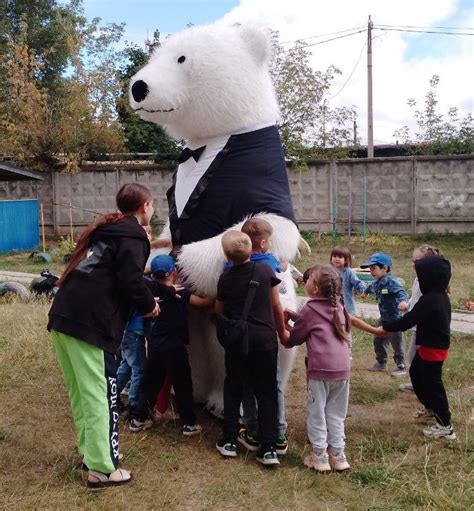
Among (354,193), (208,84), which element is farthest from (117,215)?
(354,193)

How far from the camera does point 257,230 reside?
3445mm

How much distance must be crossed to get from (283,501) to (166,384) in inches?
49.5

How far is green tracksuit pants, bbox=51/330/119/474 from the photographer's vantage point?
308 cm

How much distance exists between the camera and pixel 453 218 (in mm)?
13953

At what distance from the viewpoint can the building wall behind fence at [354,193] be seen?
1390 centimetres

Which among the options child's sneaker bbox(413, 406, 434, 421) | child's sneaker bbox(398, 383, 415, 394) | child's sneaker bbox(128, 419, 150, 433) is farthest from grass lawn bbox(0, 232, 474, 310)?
child's sneaker bbox(128, 419, 150, 433)

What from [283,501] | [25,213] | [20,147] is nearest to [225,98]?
[283,501]

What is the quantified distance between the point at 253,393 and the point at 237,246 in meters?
0.86

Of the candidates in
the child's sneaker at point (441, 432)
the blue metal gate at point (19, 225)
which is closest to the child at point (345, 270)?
the child's sneaker at point (441, 432)

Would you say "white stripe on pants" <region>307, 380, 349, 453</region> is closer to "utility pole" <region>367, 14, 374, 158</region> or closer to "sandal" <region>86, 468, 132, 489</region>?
Result: "sandal" <region>86, 468, 132, 489</region>

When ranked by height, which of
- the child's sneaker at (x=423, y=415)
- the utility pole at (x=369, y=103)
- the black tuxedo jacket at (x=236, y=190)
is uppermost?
the utility pole at (x=369, y=103)

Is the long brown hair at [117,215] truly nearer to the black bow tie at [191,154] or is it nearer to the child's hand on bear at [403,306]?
the black bow tie at [191,154]

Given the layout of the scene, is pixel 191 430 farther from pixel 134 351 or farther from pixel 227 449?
pixel 134 351

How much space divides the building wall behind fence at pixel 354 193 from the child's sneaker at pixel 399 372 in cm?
896
